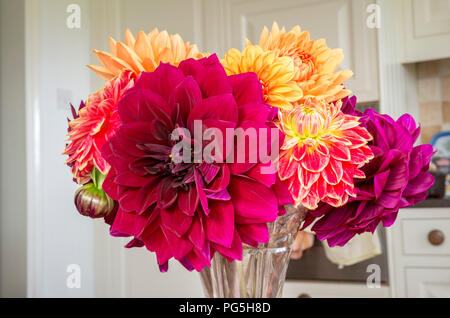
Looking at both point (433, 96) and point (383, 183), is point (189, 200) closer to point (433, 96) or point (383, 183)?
point (383, 183)

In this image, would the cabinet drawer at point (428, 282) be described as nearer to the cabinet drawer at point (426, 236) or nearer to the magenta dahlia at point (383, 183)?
the cabinet drawer at point (426, 236)

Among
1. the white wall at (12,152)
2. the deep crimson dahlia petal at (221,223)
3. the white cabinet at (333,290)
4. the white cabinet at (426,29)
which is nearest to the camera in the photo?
the deep crimson dahlia petal at (221,223)

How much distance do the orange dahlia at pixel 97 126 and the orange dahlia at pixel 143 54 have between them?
0.05 ft

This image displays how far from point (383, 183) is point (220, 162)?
10 cm

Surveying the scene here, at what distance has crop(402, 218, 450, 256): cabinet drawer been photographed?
66.0 inches

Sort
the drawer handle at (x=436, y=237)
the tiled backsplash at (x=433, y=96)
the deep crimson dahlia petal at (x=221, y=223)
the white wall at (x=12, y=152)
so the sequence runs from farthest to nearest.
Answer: the tiled backsplash at (x=433, y=96) < the white wall at (x=12, y=152) < the drawer handle at (x=436, y=237) < the deep crimson dahlia petal at (x=221, y=223)

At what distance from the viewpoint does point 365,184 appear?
0.29 meters

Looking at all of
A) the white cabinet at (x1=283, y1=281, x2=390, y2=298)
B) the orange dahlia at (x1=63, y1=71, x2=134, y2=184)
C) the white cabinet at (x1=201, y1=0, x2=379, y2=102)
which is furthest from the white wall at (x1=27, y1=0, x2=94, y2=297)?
the orange dahlia at (x1=63, y1=71, x2=134, y2=184)

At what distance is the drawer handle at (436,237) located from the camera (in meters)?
1.67

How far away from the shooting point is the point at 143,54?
30 cm

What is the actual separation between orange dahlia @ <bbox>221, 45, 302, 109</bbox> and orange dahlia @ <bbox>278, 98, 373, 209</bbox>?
0.03 meters

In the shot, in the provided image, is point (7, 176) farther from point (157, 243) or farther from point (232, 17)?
point (157, 243)

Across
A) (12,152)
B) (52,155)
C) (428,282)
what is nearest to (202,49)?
(52,155)

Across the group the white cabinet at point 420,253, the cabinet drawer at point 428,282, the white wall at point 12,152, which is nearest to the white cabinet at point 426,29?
the white cabinet at point 420,253
